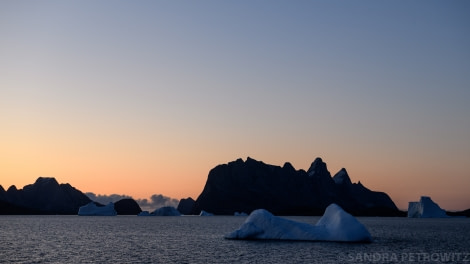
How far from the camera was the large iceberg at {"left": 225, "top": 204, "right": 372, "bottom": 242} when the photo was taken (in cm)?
5516

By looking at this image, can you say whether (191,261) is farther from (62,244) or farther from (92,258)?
(62,244)

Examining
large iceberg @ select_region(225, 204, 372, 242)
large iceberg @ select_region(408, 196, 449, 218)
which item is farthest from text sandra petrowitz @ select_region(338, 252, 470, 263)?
large iceberg @ select_region(408, 196, 449, 218)

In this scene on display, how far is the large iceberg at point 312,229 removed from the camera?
2172 inches

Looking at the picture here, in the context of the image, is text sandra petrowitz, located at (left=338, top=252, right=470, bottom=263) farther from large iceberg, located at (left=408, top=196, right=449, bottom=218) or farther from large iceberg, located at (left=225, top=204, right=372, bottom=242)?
large iceberg, located at (left=408, top=196, right=449, bottom=218)

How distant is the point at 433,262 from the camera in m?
40.2

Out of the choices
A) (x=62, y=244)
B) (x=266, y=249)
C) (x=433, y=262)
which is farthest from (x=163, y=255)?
(x=433, y=262)

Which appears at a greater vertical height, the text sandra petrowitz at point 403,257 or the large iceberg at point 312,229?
the large iceberg at point 312,229

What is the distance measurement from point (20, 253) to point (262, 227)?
25.6 m

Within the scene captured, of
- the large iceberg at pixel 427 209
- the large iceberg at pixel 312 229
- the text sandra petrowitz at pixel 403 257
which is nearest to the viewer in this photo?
the text sandra petrowitz at pixel 403 257

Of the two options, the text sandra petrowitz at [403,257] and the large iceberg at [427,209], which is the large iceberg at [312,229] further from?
the large iceberg at [427,209]

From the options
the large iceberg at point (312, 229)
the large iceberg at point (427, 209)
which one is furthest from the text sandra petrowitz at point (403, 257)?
the large iceberg at point (427, 209)

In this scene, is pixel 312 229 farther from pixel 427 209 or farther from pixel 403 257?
pixel 427 209

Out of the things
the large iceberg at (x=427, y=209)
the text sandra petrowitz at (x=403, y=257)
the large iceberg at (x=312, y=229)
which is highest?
the large iceberg at (x=427, y=209)

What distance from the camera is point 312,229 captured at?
57.4m
